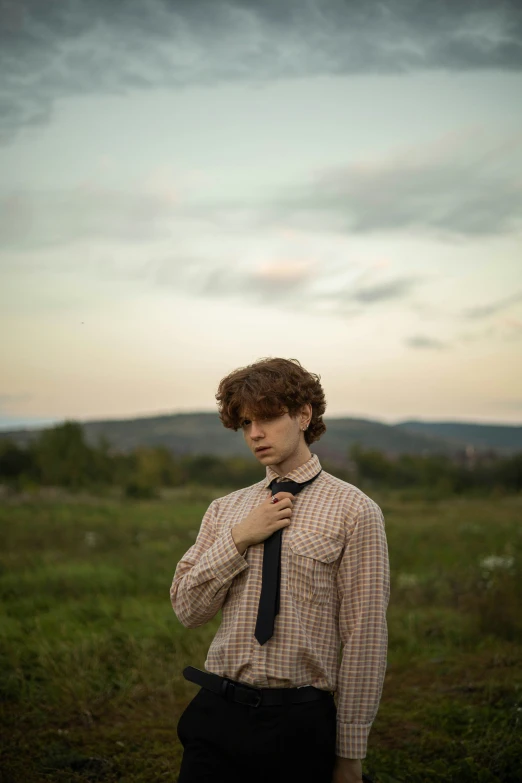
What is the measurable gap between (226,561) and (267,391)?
0.69m

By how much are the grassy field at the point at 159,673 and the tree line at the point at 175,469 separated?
3422cm

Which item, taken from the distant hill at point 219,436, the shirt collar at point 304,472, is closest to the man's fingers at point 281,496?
the shirt collar at point 304,472

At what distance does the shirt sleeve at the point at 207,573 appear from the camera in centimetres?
271

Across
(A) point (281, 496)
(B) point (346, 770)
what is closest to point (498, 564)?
(B) point (346, 770)

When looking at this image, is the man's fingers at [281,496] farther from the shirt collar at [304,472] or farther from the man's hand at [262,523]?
the shirt collar at [304,472]

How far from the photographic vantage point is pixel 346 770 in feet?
8.79

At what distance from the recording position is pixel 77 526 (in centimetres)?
1702

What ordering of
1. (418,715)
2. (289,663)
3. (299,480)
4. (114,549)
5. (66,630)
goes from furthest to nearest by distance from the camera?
(114,549) < (66,630) < (418,715) < (299,480) < (289,663)

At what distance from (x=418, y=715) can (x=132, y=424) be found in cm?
15783

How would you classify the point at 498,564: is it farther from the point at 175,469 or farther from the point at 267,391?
the point at 175,469

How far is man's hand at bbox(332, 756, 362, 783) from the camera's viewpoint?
2.67 m

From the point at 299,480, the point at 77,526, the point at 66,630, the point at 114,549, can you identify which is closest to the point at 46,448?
the point at 77,526

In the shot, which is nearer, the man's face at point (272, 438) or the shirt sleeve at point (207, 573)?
the shirt sleeve at point (207, 573)

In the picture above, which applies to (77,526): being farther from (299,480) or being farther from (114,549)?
(299,480)
